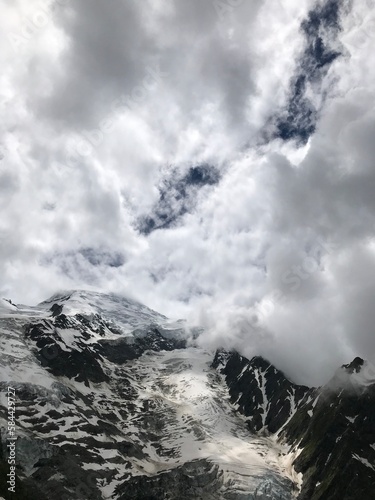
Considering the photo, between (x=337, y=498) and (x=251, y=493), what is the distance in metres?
33.3

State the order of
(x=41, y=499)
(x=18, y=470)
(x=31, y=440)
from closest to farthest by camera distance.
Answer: (x=41, y=499) → (x=18, y=470) → (x=31, y=440)

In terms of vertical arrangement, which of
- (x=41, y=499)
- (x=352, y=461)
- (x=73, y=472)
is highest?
(x=352, y=461)

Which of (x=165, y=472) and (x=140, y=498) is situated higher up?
(x=165, y=472)

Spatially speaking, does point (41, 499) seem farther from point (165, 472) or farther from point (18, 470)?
point (165, 472)

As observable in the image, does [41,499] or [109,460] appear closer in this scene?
[41,499]

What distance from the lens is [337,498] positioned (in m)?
171

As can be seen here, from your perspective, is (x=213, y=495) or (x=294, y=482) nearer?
(x=213, y=495)

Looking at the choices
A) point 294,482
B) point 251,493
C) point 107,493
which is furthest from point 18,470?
point 294,482

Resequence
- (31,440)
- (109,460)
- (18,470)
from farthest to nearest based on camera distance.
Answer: (109,460) → (31,440) → (18,470)

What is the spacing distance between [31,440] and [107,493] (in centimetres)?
3718

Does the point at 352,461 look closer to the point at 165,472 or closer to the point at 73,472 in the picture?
the point at 165,472

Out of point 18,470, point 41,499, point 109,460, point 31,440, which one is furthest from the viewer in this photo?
point 109,460

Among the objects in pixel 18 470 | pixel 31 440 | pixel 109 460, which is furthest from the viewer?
pixel 109 460

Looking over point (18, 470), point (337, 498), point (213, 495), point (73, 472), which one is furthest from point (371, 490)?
point (18, 470)
